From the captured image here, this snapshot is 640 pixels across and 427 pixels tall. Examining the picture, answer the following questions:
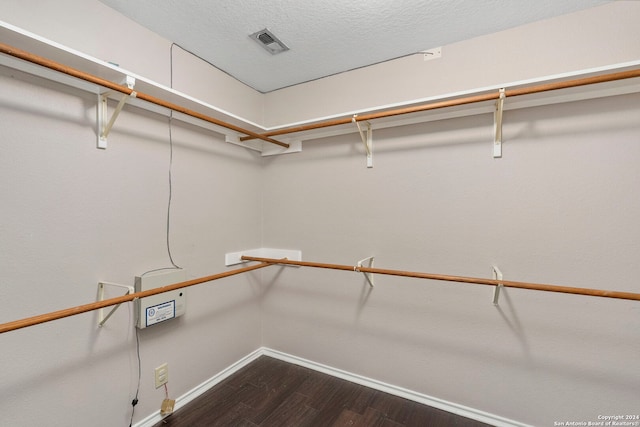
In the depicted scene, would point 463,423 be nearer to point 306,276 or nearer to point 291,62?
point 306,276

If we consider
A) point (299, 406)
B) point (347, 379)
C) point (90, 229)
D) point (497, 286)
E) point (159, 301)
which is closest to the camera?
point (90, 229)

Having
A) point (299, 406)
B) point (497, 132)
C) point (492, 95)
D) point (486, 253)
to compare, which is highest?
point (492, 95)

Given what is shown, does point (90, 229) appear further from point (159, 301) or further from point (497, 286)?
point (497, 286)

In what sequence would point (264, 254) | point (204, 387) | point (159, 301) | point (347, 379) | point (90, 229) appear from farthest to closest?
point (264, 254)
point (347, 379)
point (204, 387)
point (159, 301)
point (90, 229)

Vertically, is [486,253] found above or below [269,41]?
below

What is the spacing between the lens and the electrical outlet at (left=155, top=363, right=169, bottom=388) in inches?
64.0

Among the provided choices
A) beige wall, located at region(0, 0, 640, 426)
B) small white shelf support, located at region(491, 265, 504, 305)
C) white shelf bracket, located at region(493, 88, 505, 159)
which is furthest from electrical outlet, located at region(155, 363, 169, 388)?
white shelf bracket, located at region(493, 88, 505, 159)

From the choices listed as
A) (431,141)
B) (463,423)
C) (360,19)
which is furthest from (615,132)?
(463,423)

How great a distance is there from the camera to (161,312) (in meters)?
1.60

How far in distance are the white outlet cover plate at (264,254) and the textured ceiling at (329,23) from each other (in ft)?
4.75

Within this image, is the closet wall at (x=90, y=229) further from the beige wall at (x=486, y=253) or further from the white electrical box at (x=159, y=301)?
the beige wall at (x=486, y=253)

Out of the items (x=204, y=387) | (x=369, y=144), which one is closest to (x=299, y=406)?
(x=204, y=387)

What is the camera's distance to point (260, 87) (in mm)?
2350

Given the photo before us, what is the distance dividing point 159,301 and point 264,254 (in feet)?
3.16
